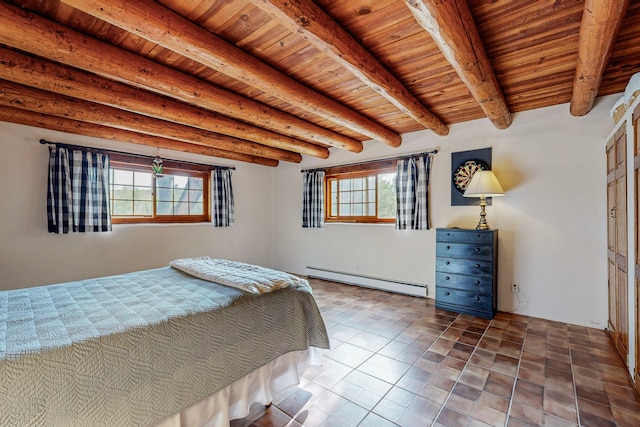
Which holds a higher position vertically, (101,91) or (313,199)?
(101,91)

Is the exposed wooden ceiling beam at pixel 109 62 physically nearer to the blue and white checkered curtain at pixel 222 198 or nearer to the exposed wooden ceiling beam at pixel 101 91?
the exposed wooden ceiling beam at pixel 101 91

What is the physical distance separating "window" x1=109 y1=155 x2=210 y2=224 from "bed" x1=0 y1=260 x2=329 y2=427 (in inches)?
89.6

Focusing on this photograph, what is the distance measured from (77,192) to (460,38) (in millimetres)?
4123

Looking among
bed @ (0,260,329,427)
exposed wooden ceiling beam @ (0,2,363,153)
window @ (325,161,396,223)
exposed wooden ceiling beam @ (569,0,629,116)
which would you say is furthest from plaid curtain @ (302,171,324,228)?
exposed wooden ceiling beam @ (569,0,629,116)

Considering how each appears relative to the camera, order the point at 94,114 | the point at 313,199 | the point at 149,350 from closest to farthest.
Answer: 1. the point at 149,350
2. the point at 94,114
3. the point at 313,199

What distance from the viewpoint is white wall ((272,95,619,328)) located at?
9.25 ft

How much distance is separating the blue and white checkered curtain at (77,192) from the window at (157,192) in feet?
0.72

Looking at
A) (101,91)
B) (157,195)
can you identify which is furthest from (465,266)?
(157,195)

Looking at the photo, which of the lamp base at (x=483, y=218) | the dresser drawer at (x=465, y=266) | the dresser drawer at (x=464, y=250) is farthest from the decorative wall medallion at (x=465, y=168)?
the dresser drawer at (x=465, y=266)

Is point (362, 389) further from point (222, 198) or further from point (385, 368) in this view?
point (222, 198)

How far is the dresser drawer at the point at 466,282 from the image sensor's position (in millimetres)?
3029

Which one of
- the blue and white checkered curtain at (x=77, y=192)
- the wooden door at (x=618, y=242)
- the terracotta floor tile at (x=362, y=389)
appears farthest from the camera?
the blue and white checkered curtain at (x=77, y=192)

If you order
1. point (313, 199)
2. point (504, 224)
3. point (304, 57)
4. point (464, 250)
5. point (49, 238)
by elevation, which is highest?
point (304, 57)

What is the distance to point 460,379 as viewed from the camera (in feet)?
6.36
